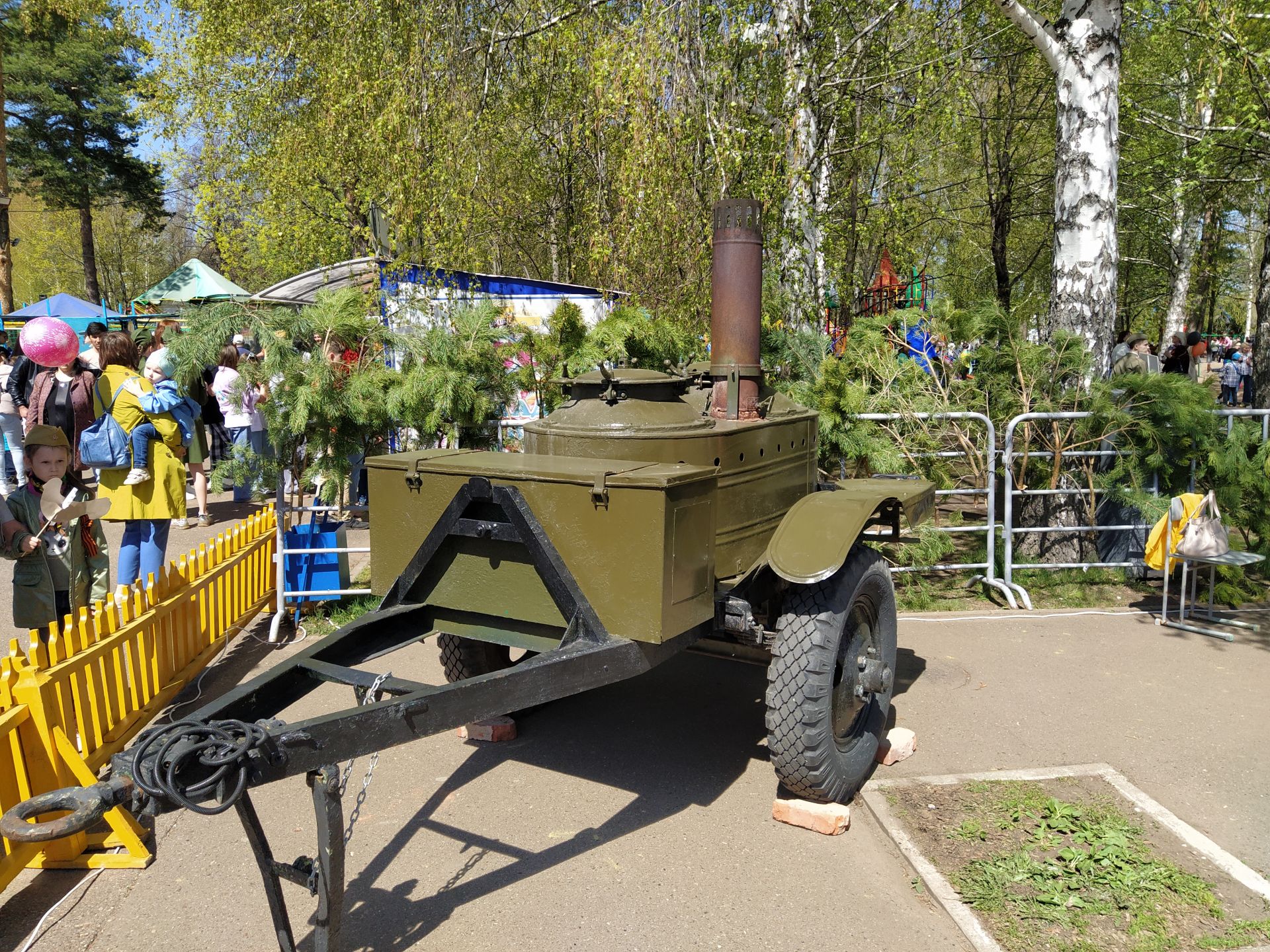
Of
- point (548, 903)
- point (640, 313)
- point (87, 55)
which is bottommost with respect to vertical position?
point (548, 903)

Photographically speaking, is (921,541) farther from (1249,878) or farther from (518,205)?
(518,205)

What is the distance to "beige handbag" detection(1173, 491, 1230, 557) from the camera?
621 cm

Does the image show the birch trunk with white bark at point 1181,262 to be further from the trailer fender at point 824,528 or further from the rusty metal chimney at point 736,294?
the rusty metal chimney at point 736,294

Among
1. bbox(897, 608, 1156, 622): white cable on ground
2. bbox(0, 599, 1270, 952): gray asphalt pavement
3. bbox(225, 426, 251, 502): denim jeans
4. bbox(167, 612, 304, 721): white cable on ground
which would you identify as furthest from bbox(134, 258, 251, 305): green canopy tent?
bbox(897, 608, 1156, 622): white cable on ground

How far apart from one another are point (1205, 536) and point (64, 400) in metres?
8.75

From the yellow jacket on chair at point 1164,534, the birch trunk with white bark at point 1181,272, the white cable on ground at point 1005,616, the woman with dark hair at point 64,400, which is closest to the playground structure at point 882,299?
the white cable on ground at point 1005,616

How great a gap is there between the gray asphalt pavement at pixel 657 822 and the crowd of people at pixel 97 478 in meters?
0.96

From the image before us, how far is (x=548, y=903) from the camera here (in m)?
3.30

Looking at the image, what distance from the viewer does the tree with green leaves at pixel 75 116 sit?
24719 millimetres

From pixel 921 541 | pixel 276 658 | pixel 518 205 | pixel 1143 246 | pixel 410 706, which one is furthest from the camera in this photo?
pixel 1143 246

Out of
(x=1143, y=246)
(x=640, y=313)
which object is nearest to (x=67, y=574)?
(x=640, y=313)

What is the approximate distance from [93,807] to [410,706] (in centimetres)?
83

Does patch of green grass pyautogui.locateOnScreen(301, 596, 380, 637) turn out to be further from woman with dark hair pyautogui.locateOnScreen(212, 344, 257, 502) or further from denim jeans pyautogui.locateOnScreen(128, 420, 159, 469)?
woman with dark hair pyautogui.locateOnScreen(212, 344, 257, 502)

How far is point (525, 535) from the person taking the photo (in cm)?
345
